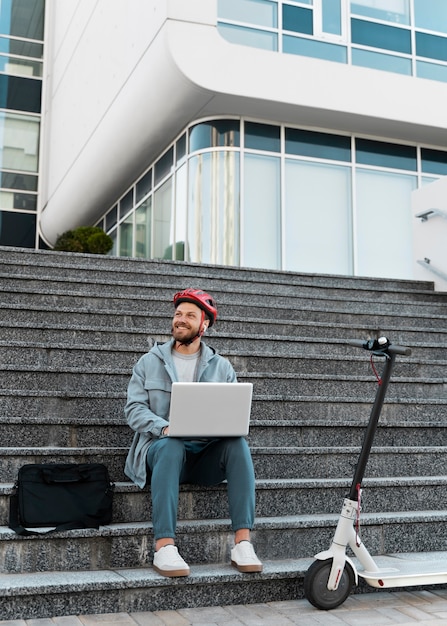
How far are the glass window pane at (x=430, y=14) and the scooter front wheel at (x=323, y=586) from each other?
37.6 feet

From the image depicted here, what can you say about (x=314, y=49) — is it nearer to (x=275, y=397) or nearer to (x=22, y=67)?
(x=275, y=397)

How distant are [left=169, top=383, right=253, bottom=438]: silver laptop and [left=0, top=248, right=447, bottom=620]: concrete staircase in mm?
485

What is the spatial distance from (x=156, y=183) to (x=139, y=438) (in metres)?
10.5

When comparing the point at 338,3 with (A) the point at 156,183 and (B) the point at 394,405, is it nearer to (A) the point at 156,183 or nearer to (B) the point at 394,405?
(A) the point at 156,183

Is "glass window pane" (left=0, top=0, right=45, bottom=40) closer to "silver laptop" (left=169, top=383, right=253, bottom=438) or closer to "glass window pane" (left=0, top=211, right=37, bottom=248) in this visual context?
"glass window pane" (left=0, top=211, right=37, bottom=248)

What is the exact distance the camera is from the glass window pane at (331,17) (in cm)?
1243

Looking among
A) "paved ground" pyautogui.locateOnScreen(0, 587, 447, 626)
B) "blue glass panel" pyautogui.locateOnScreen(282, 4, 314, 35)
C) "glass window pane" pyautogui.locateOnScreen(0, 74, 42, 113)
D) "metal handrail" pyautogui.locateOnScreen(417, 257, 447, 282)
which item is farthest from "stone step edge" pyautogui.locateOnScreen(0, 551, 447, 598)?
"glass window pane" pyautogui.locateOnScreen(0, 74, 42, 113)

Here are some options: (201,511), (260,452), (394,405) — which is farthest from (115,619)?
(394,405)

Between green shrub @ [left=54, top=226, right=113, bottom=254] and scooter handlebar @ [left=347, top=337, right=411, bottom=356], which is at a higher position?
green shrub @ [left=54, top=226, right=113, bottom=254]

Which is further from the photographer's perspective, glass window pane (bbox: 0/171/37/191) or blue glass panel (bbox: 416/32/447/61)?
glass window pane (bbox: 0/171/37/191)

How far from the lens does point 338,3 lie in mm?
12531

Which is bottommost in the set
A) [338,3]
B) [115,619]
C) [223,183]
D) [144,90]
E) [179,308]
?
[115,619]

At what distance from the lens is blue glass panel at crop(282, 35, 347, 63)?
12078 millimetres

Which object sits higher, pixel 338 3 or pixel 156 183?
pixel 338 3
